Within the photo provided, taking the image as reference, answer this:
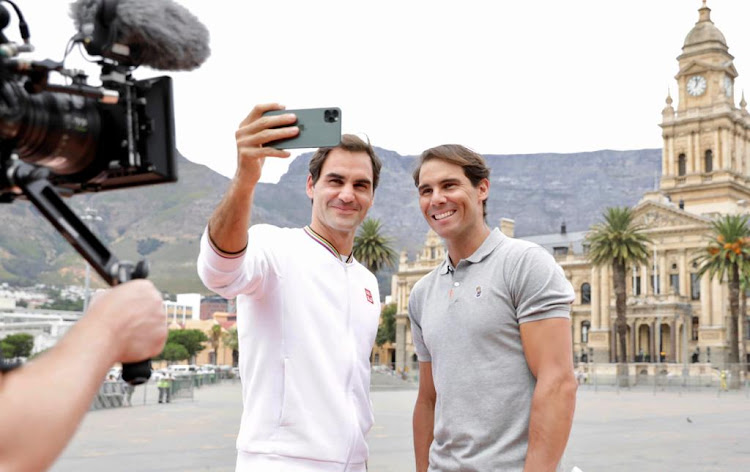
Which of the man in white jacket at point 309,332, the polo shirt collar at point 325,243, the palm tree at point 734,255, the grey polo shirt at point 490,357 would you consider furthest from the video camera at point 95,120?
the palm tree at point 734,255

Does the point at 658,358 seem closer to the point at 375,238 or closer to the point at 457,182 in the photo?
the point at 375,238

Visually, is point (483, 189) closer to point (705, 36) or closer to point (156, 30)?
Result: point (156, 30)

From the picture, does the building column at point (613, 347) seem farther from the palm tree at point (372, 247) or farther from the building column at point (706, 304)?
the palm tree at point (372, 247)

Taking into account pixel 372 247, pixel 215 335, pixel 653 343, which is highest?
pixel 372 247

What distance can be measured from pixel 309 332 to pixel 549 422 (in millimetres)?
942

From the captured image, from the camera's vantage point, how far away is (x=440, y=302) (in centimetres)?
352

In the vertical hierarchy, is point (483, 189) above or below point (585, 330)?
above

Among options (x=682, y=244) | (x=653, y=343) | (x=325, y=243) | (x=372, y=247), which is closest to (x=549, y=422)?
(x=325, y=243)

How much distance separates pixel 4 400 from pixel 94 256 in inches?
14.1

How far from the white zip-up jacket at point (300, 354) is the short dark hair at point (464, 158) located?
686 millimetres

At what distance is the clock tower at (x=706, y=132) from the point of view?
263 feet

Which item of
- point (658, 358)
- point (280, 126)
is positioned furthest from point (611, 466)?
point (658, 358)

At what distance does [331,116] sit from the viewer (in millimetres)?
2131

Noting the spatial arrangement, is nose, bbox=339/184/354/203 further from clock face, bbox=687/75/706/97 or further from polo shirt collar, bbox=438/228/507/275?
clock face, bbox=687/75/706/97
